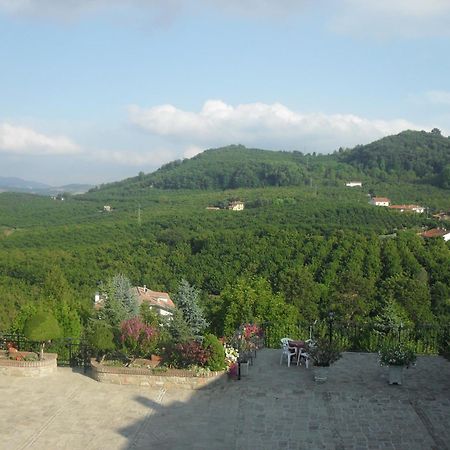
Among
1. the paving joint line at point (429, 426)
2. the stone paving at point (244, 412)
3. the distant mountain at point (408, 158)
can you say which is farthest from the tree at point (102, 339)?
the distant mountain at point (408, 158)

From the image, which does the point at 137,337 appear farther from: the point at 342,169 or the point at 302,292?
the point at 342,169

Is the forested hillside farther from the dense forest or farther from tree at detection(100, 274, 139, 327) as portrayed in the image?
tree at detection(100, 274, 139, 327)

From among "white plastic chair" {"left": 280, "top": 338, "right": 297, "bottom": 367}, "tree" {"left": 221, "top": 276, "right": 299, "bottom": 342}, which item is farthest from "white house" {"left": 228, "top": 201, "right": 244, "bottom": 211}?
"white plastic chair" {"left": 280, "top": 338, "right": 297, "bottom": 367}

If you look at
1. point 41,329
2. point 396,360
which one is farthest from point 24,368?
point 396,360

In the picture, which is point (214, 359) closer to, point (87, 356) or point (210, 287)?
point (87, 356)

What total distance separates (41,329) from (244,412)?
4403 millimetres

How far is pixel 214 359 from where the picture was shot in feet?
30.9

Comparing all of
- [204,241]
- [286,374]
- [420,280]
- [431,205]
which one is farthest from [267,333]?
[431,205]

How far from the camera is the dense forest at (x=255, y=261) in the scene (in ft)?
67.3

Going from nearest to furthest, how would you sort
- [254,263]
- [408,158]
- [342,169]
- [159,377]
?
1. [159,377]
2. [254,263]
3. [408,158]
4. [342,169]

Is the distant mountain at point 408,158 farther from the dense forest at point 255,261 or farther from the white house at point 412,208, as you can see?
the white house at point 412,208

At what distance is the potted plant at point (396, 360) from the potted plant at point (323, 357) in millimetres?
873

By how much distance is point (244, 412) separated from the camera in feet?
27.0

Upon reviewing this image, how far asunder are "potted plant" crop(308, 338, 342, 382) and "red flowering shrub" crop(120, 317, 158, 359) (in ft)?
9.93
